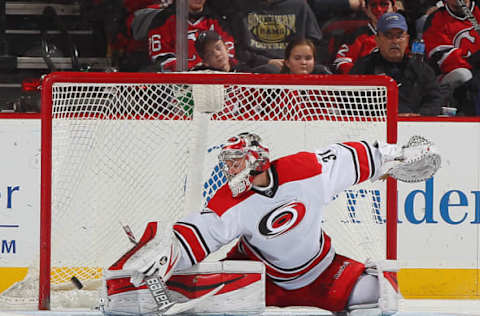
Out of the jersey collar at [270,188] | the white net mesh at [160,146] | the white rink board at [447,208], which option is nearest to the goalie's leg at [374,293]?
the white net mesh at [160,146]

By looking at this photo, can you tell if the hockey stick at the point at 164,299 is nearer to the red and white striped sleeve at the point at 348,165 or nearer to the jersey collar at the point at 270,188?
the jersey collar at the point at 270,188

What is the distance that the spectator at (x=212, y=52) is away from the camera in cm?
409

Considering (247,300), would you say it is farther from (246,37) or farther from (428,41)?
(428,41)

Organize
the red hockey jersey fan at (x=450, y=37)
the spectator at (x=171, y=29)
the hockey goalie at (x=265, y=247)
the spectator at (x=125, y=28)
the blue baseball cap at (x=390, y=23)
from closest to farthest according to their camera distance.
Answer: the hockey goalie at (x=265, y=247) < the spectator at (x=171, y=29) < the spectator at (x=125, y=28) < the blue baseball cap at (x=390, y=23) < the red hockey jersey fan at (x=450, y=37)

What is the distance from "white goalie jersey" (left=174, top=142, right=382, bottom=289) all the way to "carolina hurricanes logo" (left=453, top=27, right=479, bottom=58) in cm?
159

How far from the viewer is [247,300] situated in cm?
316

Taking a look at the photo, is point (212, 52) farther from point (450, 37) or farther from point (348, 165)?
point (450, 37)

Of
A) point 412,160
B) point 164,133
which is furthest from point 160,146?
point 412,160

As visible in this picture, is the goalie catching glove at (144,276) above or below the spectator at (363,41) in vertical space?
below

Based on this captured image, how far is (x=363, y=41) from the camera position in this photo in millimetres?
4559

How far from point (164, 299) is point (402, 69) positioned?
1928 mm

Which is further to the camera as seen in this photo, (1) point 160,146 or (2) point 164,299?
(1) point 160,146

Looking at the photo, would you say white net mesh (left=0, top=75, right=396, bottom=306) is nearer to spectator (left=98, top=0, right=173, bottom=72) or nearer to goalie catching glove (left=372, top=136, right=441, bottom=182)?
goalie catching glove (left=372, top=136, right=441, bottom=182)

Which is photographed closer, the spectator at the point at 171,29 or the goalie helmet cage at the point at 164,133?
the goalie helmet cage at the point at 164,133
